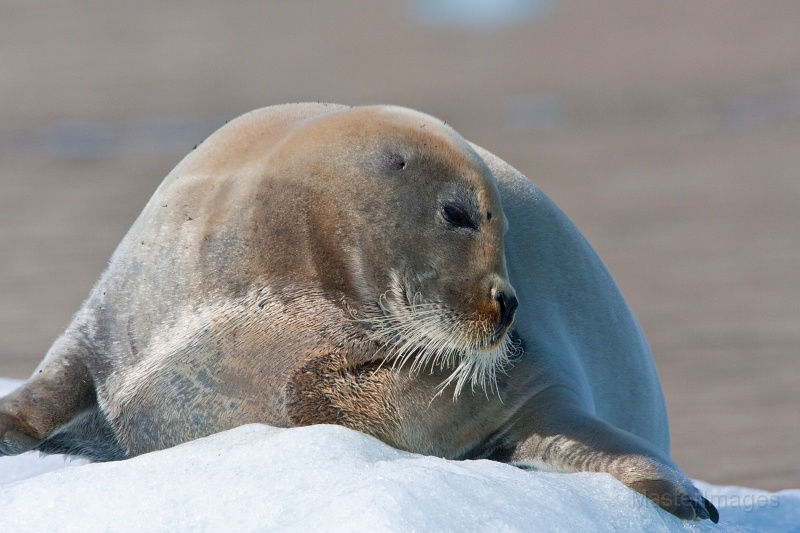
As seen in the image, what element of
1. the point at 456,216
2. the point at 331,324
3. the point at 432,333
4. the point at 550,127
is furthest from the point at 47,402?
the point at 550,127

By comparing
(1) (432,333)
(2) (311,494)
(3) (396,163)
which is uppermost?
(3) (396,163)

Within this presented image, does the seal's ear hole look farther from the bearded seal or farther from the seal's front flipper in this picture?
the seal's front flipper

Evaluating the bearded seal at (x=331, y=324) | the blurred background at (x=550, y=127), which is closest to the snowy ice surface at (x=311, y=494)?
the bearded seal at (x=331, y=324)

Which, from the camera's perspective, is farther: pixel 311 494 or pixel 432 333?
pixel 432 333

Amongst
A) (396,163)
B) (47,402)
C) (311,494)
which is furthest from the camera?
(47,402)

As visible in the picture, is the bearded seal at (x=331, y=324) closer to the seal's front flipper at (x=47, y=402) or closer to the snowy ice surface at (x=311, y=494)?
the seal's front flipper at (x=47, y=402)

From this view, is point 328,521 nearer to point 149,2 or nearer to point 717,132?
point 717,132

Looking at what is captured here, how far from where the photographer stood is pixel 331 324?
3.32 m

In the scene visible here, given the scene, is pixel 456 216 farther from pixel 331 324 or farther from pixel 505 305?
pixel 331 324

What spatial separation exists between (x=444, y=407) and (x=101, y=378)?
1.02m

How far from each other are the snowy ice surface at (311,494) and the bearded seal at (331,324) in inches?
8.3

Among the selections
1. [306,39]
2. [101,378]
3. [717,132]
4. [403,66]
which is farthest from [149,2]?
[101,378]

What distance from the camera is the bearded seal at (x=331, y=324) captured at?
10.9 ft

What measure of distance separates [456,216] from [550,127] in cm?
1303
